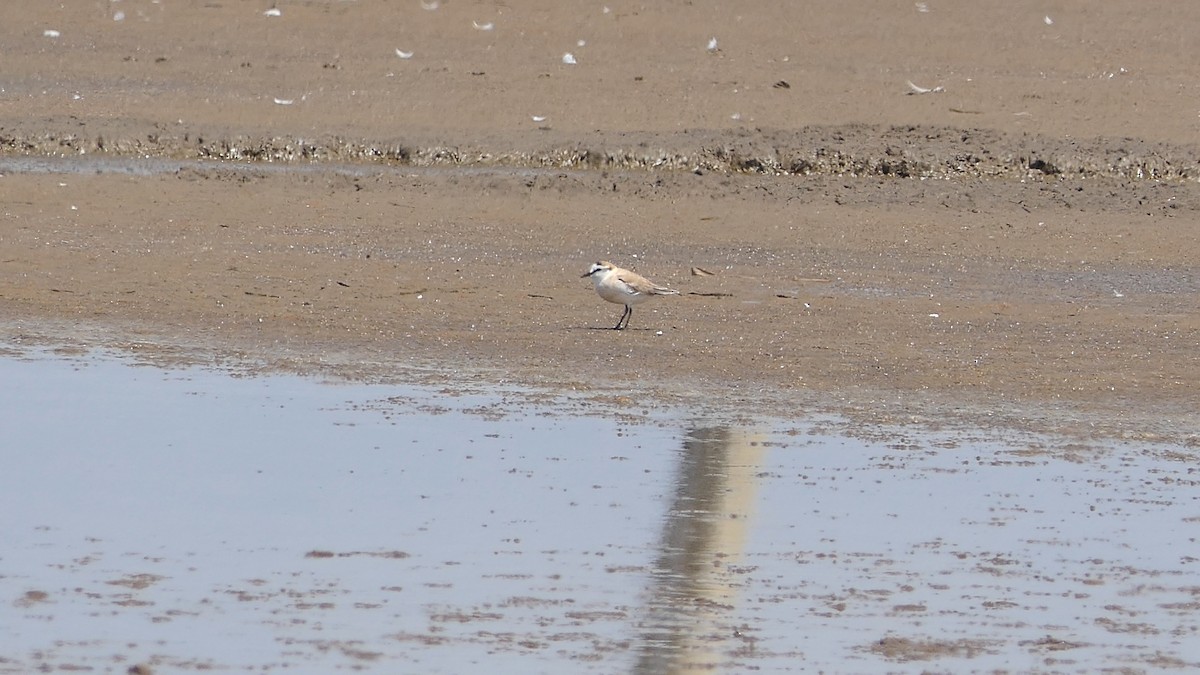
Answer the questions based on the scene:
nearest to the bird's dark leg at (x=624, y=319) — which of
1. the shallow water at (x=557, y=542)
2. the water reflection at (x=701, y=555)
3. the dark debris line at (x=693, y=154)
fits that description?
the shallow water at (x=557, y=542)

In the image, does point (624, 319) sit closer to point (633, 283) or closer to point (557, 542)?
point (633, 283)

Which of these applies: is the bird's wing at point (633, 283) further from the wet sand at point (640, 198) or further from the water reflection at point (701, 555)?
the water reflection at point (701, 555)

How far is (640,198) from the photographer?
1609 cm

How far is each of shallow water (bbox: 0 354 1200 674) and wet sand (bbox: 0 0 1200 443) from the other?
114cm

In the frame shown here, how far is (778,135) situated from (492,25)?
447 centimetres

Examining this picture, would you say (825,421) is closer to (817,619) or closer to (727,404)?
(727,404)

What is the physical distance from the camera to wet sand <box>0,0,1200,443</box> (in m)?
10.8

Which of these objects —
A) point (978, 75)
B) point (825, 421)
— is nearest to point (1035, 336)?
point (825, 421)

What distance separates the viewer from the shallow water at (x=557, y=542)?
590cm

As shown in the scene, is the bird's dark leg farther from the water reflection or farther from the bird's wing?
the water reflection

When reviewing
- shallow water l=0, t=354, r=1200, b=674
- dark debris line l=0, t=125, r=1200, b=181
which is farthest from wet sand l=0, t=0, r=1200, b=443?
shallow water l=0, t=354, r=1200, b=674

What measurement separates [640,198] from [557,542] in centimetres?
922

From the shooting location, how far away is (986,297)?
508 inches

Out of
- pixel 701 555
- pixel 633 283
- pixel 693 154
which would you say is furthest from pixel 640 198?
pixel 701 555
